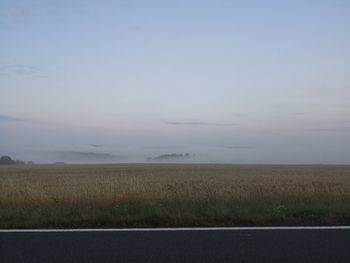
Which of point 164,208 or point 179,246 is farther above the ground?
point 164,208

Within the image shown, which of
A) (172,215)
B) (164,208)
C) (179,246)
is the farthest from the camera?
(164,208)

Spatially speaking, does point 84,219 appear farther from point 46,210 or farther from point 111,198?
point 111,198

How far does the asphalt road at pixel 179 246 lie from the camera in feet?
20.5

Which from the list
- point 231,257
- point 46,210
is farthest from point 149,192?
point 231,257

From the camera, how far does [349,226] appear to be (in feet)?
28.2

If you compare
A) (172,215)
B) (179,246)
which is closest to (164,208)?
(172,215)

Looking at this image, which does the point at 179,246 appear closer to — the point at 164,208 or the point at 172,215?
the point at 172,215

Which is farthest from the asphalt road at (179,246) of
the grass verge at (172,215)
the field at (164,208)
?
the field at (164,208)

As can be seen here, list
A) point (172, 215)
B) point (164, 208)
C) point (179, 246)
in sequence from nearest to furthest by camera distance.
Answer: point (179, 246)
point (172, 215)
point (164, 208)

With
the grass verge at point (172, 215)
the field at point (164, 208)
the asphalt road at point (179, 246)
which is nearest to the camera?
the asphalt road at point (179, 246)

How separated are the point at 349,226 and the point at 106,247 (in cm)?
431

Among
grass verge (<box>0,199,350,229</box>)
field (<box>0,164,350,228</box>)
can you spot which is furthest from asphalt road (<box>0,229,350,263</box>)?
field (<box>0,164,350,228</box>)

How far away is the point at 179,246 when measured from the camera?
272 inches

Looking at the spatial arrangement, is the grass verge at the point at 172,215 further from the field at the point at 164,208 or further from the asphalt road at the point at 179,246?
the asphalt road at the point at 179,246
